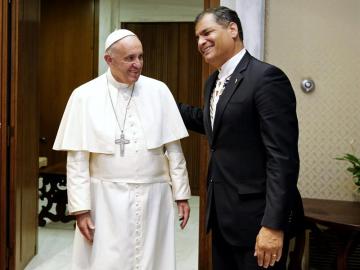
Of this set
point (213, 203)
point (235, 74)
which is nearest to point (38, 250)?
point (213, 203)

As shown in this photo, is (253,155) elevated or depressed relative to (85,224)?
elevated

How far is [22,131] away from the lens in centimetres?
325

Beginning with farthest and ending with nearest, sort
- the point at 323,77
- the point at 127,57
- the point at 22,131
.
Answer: the point at 22,131
the point at 323,77
the point at 127,57

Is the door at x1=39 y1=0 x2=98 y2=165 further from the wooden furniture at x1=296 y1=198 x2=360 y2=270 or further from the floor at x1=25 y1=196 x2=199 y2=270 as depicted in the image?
the wooden furniture at x1=296 y1=198 x2=360 y2=270

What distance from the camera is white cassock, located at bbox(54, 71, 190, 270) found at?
2.08 meters

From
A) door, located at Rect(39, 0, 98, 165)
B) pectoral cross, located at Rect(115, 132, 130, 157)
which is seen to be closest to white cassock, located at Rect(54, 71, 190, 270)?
pectoral cross, located at Rect(115, 132, 130, 157)

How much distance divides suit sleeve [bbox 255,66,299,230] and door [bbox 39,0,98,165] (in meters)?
4.44

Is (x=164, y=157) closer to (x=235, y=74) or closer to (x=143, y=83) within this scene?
(x=143, y=83)

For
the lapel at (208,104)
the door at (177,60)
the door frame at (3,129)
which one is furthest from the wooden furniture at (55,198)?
the lapel at (208,104)

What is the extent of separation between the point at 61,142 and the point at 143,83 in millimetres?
468

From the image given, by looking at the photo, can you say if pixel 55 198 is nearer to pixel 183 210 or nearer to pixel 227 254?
pixel 183 210

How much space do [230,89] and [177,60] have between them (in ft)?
15.0


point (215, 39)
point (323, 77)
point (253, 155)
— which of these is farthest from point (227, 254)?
point (323, 77)

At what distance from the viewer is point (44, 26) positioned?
594cm
